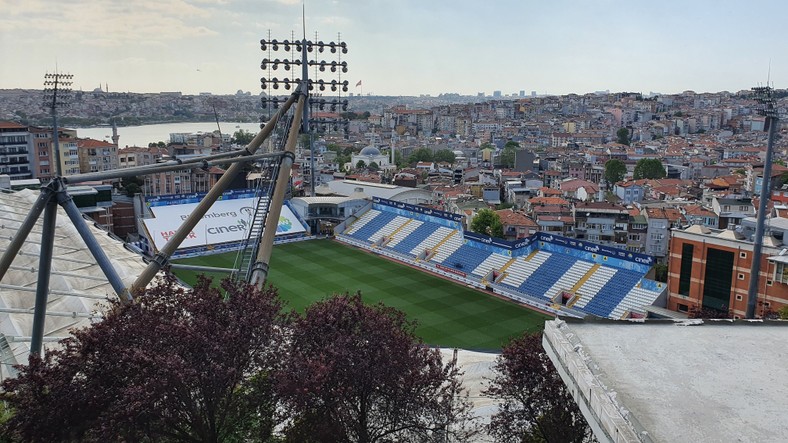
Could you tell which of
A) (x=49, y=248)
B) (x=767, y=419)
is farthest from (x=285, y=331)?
(x=767, y=419)

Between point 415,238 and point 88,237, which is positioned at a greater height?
point 88,237

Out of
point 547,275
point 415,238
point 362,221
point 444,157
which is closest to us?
point 547,275

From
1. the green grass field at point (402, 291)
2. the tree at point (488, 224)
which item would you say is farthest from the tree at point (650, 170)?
the green grass field at point (402, 291)

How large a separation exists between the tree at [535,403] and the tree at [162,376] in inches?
176

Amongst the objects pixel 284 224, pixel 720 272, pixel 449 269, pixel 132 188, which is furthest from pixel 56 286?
pixel 132 188

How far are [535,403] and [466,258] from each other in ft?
77.0

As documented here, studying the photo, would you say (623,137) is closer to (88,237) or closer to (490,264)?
(490,264)

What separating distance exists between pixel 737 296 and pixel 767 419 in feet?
56.5

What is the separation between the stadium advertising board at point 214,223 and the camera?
39.2 m

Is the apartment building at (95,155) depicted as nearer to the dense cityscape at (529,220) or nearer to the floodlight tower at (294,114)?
the dense cityscape at (529,220)

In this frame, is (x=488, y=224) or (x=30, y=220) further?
(x=488, y=224)

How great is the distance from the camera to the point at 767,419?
8.25 m

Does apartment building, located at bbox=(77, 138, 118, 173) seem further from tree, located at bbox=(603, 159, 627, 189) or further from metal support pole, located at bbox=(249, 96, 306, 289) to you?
tree, located at bbox=(603, 159, 627, 189)

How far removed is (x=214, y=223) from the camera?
41.4m
